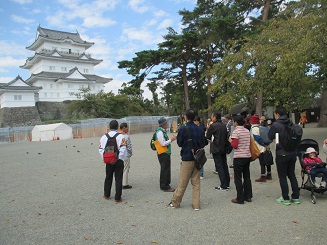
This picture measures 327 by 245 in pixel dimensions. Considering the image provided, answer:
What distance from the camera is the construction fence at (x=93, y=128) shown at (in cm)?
3278

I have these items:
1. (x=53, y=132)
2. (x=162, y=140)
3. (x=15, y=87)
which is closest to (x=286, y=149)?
(x=162, y=140)

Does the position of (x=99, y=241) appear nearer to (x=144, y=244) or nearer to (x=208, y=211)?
(x=144, y=244)

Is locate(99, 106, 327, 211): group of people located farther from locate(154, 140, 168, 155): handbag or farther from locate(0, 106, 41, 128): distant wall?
locate(0, 106, 41, 128): distant wall

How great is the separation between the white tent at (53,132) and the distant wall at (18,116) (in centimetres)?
892

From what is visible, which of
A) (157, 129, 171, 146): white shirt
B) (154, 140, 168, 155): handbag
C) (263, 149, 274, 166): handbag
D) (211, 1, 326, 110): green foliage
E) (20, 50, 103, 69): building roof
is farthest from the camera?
(20, 50, 103, 69): building roof

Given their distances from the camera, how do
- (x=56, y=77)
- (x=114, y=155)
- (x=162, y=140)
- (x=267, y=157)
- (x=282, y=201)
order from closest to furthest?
1. (x=282, y=201)
2. (x=114, y=155)
3. (x=162, y=140)
4. (x=267, y=157)
5. (x=56, y=77)

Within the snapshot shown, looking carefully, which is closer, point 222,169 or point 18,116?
point 222,169

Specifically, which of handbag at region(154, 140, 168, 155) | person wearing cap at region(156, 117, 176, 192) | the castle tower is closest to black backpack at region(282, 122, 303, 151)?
person wearing cap at region(156, 117, 176, 192)

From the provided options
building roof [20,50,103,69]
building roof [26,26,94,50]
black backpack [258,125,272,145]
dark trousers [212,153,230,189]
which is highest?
building roof [26,26,94,50]

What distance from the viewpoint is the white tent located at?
31.2 m

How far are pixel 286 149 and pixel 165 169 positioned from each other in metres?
2.65

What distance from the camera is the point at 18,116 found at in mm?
41906

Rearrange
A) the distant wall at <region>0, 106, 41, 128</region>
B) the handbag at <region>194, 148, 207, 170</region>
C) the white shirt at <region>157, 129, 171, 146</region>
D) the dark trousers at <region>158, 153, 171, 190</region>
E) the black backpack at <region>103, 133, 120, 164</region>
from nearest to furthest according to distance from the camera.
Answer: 1. the handbag at <region>194, 148, 207, 170</region>
2. the black backpack at <region>103, 133, 120, 164</region>
3. the white shirt at <region>157, 129, 171, 146</region>
4. the dark trousers at <region>158, 153, 171, 190</region>
5. the distant wall at <region>0, 106, 41, 128</region>

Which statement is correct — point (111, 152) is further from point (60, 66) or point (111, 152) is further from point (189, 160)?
point (60, 66)
